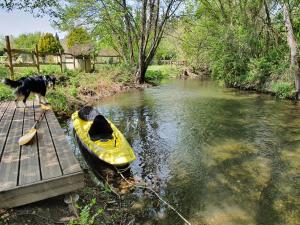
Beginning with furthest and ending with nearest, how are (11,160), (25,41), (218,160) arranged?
(25,41)
(218,160)
(11,160)

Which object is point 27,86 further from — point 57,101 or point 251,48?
point 251,48

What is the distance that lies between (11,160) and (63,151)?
77 centimetres

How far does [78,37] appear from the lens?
26156mm

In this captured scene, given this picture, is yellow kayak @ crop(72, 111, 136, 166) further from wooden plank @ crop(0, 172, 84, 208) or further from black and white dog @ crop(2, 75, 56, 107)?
black and white dog @ crop(2, 75, 56, 107)

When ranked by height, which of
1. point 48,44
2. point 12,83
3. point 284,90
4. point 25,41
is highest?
point 25,41

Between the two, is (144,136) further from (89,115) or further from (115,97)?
(115,97)

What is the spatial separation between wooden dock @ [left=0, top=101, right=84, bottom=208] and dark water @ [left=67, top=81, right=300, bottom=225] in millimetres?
1431

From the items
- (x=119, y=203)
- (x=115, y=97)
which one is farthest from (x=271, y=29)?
(x=119, y=203)

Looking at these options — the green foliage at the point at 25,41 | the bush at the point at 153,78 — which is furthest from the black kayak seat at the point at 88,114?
the green foliage at the point at 25,41

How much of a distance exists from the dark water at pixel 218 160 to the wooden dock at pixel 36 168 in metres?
1.43

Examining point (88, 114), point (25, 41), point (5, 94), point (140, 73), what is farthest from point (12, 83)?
point (25, 41)

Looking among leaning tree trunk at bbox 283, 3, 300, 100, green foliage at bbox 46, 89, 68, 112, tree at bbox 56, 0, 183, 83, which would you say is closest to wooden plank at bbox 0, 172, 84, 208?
green foliage at bbox 46, 89, 68, 112

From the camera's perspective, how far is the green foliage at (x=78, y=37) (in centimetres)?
2459

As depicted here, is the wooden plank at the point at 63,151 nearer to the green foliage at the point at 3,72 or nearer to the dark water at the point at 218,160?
the dark water at the point at 218,160
